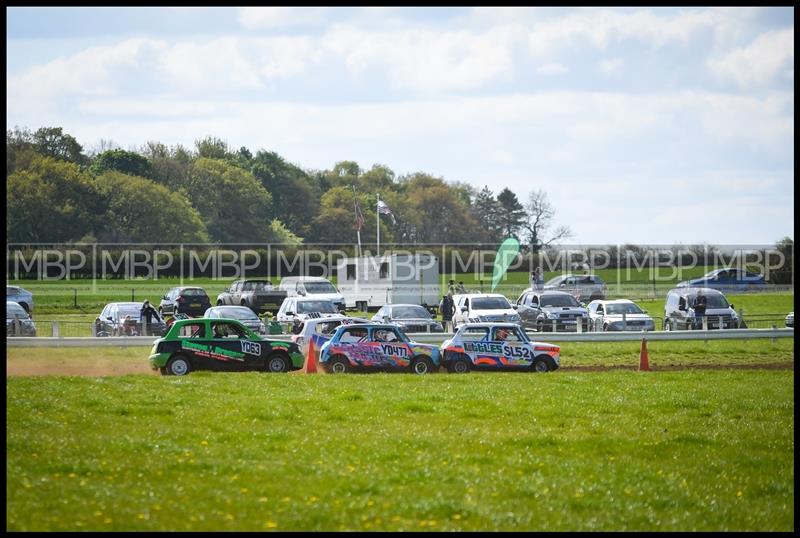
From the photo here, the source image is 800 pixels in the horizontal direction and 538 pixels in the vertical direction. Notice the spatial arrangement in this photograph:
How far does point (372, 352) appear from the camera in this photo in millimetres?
25875

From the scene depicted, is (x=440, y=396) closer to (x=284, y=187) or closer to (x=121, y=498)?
(x=121, y=498)

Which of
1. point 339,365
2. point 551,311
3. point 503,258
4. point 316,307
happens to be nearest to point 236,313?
point 316,307

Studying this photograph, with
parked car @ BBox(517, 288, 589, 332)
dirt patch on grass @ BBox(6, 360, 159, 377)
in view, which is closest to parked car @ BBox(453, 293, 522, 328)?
parked car @ BBox(517, 288, 589, 332)

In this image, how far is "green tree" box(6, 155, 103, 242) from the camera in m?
74.8

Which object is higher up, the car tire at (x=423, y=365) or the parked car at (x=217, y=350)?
the parked car at (x=217, y=350)

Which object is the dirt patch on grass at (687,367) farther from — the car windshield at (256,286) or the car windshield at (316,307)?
the car windshield at (256,286)

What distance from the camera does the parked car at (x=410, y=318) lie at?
35.4 metres

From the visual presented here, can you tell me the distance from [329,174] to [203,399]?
98.0 meters

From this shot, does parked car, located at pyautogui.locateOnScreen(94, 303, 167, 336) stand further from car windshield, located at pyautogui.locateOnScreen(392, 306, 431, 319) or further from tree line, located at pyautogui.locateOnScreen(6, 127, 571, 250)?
tree line, located at pyautogui.locateOnScreen(6, 127, 571, 250)

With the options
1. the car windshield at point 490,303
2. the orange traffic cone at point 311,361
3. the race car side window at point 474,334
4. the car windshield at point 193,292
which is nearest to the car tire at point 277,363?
the orange traffic cone at point 311,361

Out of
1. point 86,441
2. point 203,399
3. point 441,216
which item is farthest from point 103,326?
point 441,216

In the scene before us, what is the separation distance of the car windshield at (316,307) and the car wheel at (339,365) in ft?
45.3

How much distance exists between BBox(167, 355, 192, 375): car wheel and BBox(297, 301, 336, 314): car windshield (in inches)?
587

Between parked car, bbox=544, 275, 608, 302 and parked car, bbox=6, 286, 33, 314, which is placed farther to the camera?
parked car, bbox=544, 275, 608, 302
